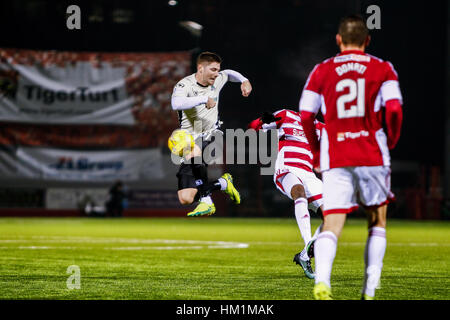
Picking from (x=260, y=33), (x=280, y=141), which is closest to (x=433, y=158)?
(x=260, y=33)

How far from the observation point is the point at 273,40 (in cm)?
4047

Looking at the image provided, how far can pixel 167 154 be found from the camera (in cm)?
3534

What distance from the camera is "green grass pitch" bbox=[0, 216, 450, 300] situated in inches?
327

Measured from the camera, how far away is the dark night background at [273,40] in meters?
35.8

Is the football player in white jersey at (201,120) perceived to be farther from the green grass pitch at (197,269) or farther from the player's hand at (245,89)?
the green grass pitch at (197,269)

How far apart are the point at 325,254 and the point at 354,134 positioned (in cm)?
104

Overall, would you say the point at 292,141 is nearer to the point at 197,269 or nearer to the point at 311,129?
the point at 197,269

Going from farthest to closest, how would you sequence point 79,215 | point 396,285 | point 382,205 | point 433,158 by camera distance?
1. point 433,158
2. point 79,215
3. point 396,285
4. point 382,205

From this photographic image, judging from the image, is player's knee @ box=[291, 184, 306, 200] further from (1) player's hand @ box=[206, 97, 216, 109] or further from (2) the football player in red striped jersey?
(1) player's hand @ box=[206, 97, 216, 109]

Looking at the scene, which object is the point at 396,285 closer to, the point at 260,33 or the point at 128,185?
the point at 128,185

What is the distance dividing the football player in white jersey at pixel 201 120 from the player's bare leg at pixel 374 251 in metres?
2.53

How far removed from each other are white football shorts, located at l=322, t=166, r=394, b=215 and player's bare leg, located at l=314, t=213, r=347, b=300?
91 millimetres

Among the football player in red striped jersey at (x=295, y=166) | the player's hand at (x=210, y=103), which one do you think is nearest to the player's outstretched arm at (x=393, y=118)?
the player's hand at (x=210, y=103)
